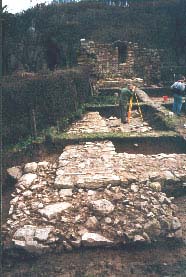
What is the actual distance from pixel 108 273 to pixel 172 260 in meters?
1.03

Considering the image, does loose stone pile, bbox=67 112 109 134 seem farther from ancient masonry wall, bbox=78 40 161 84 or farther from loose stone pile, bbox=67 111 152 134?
ancient masonry wall, bbox=78 40 161 84

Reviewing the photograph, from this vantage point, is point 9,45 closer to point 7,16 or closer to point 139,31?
point 7,16

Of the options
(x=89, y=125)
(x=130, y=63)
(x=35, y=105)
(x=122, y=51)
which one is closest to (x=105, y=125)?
(x=89, y=125)

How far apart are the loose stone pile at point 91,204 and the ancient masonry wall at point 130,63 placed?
15895mm

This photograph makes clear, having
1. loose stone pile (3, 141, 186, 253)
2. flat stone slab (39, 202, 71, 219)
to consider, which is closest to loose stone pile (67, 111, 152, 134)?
loose stone pile (3, 141, 186, 253)

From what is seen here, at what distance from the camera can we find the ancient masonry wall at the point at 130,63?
2292 centimetres

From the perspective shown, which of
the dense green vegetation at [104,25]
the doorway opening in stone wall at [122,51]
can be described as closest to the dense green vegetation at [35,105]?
the dense green vegetation at [104,25]

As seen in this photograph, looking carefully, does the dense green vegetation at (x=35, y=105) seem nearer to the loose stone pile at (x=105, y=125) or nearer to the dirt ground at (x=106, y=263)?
the loose stone pile at (x=105, y=125)

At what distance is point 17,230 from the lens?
207 inches

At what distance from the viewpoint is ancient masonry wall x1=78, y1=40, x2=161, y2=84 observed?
22922 mm

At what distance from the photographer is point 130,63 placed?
23.5 m

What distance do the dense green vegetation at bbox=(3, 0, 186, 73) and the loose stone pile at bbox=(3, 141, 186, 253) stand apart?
16139 millimetres

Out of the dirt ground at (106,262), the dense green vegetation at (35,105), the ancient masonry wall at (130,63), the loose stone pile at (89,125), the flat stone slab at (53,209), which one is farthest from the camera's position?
the ancient masonry wall at (130,63)

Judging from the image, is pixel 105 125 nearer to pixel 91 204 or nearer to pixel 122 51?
pixel 91 204
